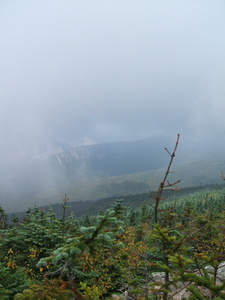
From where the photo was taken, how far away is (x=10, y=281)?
403 inches

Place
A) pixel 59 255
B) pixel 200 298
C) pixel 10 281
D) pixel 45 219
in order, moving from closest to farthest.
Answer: pixel 200 298 → pixel 59 255 → pixel 10 281 → pixel 45 219

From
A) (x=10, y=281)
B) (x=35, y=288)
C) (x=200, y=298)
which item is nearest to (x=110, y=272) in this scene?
(x=10, y=281)

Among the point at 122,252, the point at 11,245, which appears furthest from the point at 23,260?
the point at 122,252

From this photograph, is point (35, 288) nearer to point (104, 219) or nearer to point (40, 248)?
point (104, 219)

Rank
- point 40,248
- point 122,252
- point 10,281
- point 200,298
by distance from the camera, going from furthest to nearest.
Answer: point 122,252, point 40,248, point 10,281, point 200,298

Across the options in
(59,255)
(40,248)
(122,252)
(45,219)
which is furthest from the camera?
(122,252)

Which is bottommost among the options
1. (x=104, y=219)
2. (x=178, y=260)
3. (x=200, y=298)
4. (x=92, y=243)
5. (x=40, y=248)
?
(x=40, y=248)

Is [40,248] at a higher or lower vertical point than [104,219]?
lower

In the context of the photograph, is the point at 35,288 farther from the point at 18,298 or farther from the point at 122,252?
the point at 122,252

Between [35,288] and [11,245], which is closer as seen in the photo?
[35,288]

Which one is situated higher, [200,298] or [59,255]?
[59,255]

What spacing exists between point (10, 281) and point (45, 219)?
6455 millimetres

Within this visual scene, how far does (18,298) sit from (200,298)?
4.29 metres

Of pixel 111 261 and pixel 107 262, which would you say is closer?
pixel 107 262
